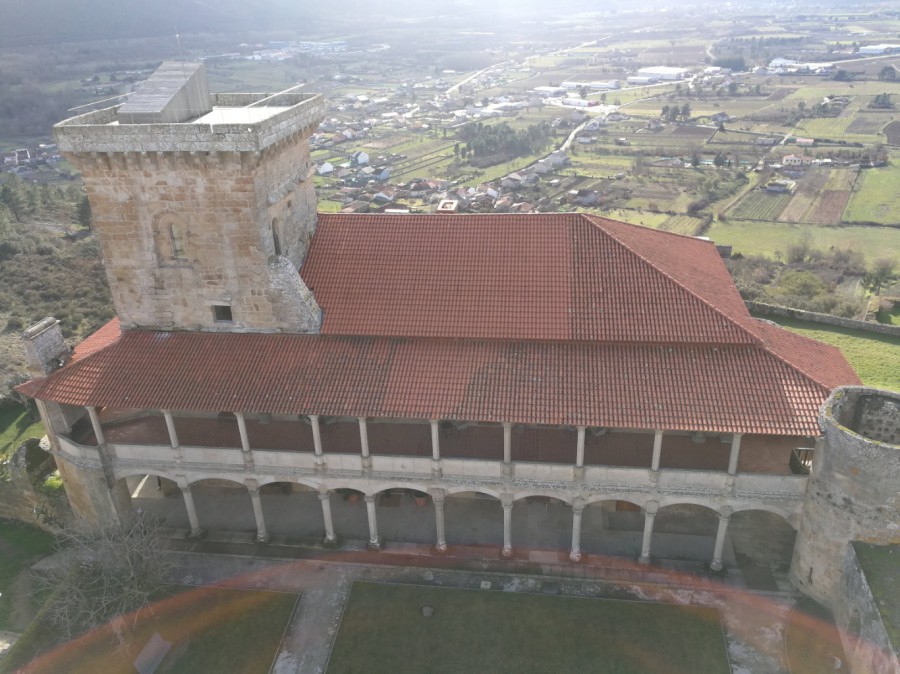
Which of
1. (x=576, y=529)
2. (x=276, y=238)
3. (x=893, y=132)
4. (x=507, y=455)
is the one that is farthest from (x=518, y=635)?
(x=893, y=132)

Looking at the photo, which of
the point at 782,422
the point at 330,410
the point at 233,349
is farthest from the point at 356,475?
the point at 782,422

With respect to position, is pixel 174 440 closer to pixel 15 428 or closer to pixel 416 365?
pixel 416 365

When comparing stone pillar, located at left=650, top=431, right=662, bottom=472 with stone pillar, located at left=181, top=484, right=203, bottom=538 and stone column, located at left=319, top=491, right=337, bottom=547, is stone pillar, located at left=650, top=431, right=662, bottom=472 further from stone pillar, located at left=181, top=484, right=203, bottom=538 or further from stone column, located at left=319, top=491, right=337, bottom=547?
stone pillar, located at left=181, top=484, right=203, bottom=538

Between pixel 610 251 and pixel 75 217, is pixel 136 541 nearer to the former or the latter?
pixel 610 251

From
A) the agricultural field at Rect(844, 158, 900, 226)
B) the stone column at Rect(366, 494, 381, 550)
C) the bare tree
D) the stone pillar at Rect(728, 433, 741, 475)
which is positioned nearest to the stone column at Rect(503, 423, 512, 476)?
the stone column at Rect(366, 494, 381, 550)

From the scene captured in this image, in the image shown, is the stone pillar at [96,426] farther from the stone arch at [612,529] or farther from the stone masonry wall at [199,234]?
the stone arch at [612,529]

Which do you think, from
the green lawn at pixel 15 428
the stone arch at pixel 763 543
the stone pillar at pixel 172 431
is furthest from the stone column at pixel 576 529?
the green lawn at pixel 15 428

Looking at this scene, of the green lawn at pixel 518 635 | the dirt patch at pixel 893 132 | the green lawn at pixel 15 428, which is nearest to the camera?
the green lawn at pixel 518 635
